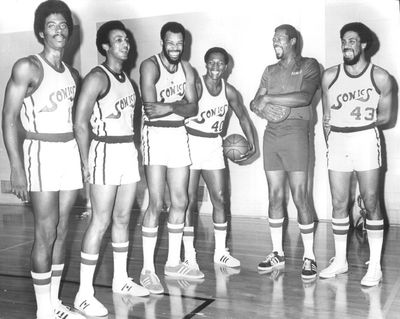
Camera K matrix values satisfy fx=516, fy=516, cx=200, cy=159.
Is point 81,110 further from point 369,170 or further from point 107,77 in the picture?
point 369,170

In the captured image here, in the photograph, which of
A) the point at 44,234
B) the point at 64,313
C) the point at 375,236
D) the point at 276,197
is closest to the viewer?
the point at 44,234

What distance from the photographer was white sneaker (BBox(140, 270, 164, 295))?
3.77 m

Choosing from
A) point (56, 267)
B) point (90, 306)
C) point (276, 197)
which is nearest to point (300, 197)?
point (276, 197)

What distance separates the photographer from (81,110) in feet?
10.6

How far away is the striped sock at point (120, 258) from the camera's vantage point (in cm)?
364

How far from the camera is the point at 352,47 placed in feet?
12.5

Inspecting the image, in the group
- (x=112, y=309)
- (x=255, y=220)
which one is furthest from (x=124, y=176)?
(x=255, y=220)

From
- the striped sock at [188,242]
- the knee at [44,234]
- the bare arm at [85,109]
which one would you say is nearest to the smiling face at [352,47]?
the bare arm at [85,109]

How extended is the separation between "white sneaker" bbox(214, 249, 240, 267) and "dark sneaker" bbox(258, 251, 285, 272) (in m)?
Answer: 0.24

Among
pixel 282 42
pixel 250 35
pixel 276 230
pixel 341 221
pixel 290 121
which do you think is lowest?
pixel 276 230

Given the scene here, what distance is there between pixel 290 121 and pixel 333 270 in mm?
1235

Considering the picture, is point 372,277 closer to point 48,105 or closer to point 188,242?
point 188,242

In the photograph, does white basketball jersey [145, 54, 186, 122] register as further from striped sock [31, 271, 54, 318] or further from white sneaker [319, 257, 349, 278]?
white sneaker [319, 257, 349, 278]

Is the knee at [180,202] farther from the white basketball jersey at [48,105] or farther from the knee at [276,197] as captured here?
the white basketball jersey at [48,105]
